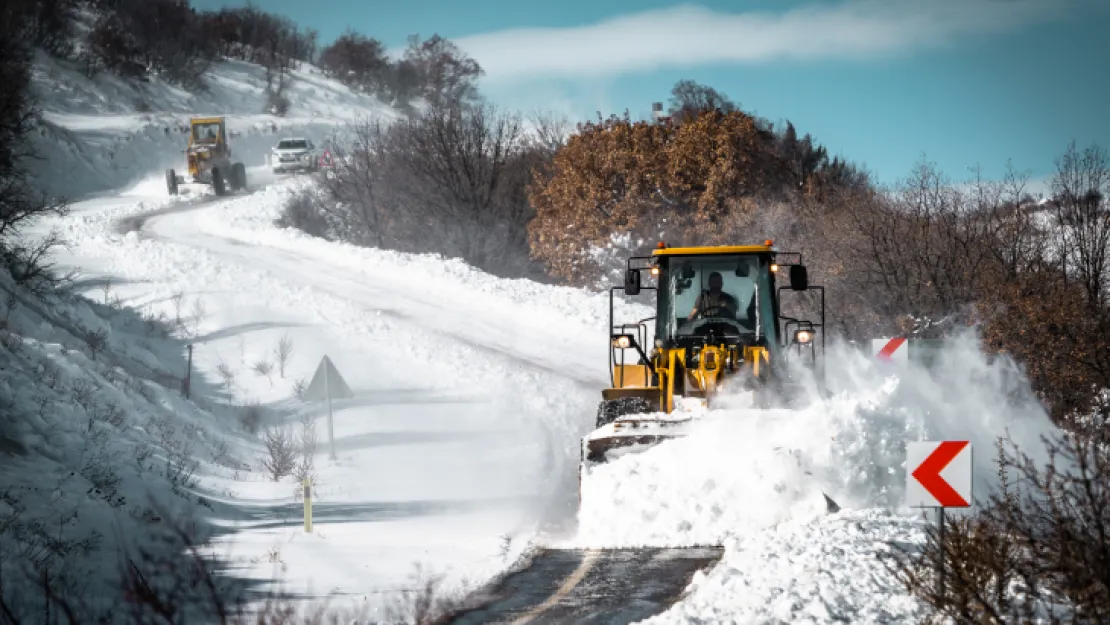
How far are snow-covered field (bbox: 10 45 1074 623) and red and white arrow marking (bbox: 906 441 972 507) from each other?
64cm

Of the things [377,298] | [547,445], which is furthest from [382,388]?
[377,298]

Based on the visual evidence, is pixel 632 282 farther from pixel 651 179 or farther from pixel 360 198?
pixel 360 198

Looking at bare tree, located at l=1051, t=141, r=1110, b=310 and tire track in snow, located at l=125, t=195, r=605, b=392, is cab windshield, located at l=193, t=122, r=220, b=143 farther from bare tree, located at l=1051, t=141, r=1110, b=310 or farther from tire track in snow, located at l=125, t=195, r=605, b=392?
bare tree, located at l=1051, t=141, r=1110, b=310

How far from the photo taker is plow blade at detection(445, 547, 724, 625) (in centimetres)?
761

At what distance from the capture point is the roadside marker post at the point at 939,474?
23.2 feet

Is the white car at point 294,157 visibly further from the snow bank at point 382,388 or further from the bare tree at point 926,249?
the bare tree at point 926,249

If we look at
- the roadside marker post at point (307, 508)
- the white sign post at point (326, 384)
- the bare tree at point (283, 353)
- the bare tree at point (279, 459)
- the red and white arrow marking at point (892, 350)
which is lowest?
the bare tree at point (279, 459)

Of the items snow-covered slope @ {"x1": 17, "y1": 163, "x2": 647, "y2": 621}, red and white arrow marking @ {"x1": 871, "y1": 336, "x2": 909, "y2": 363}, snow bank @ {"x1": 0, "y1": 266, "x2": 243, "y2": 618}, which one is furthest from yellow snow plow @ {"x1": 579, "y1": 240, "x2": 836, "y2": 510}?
snow bank @ {"x1": 0, "y1": 266, "x2": 243, "y2": 618}

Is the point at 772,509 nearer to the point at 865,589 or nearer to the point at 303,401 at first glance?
the point at 865,589

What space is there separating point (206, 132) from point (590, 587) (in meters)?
44.5

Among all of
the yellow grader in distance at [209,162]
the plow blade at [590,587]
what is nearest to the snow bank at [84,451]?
the plow blade at [590,587]

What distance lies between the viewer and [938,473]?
7.12 meters

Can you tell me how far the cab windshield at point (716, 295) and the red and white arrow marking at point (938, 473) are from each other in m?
5.15

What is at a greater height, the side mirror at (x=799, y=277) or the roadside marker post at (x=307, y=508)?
the side mirror at (x=799, y=277)
